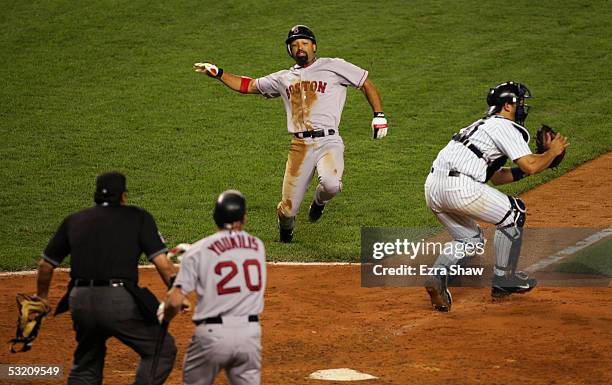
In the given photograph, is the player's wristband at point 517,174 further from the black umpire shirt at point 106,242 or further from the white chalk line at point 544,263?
the black umpire shirt at point 106,242

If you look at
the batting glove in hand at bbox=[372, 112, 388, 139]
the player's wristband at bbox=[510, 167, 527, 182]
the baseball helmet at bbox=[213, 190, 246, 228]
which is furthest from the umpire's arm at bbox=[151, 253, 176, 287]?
the batting glove in hand at bbox=[372, 112, 388, 139]

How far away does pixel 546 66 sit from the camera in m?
19.1

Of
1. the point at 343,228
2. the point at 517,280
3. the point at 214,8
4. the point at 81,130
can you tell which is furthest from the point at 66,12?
the point at 517,280

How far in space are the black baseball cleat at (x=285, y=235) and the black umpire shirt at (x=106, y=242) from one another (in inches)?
212

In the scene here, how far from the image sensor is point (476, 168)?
945 centimetres

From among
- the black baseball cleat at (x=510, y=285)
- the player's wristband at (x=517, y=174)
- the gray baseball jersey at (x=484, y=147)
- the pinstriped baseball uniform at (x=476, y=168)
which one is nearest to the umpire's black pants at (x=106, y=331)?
the pinstriped baseball uniform at (x=476, y=168)

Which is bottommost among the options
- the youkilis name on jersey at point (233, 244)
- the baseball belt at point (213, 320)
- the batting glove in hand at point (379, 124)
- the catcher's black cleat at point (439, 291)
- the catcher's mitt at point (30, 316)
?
the catcher's black cleat at point (439, 291)

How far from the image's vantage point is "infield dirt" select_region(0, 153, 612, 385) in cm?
806

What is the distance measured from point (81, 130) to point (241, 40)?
15.4 feet

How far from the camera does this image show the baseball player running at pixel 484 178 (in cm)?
936

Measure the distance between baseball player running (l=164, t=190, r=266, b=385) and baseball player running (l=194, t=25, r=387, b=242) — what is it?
205 inches

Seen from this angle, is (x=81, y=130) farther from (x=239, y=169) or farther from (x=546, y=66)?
(x=546, y=66)

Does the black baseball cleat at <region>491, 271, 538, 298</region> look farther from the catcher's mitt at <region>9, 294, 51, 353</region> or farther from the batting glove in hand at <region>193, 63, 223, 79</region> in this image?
the catcher's mitt at <region>9, 294, 51, 353</region>

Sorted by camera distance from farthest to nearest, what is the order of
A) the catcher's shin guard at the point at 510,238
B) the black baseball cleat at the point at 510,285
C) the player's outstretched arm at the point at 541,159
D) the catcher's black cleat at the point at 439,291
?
the black baseball cleat at the point at 510,285
the catcher's shin guard at the point at 510,238
the catcher's black cleat at the point at 439,291
the player's outstretched arm at the point at 541,159
